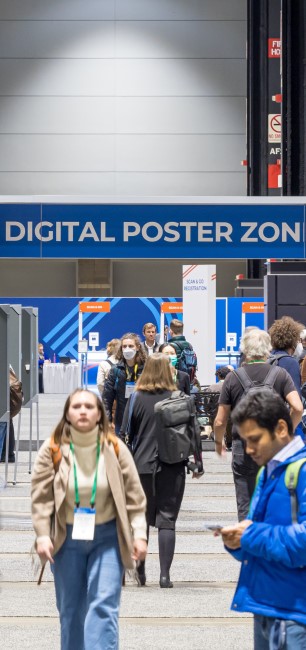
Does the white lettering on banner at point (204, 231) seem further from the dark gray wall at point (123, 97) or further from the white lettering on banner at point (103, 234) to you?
the dark gray wall at point (123, 97)

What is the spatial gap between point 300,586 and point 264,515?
0.25 metres

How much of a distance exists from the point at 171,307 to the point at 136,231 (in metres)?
18.5

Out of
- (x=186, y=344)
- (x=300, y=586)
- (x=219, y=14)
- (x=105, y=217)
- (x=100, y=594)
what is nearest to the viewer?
(x=300, y=586)

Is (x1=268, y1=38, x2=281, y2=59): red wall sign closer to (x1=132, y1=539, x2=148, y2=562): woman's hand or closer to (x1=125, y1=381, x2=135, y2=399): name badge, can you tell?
(x1=125, y1=381, x2=135, y2=399): name badge

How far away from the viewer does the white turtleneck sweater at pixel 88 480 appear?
523cm

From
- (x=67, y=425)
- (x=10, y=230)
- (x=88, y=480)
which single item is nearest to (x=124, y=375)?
(x=10, y=230)

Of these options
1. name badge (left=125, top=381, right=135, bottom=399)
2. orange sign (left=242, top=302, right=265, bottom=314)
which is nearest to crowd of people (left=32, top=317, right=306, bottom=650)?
name badge (left=125, top=381, right=135, bottom=399)

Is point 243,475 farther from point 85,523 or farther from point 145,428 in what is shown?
point 85,523

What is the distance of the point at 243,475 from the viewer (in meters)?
8.64

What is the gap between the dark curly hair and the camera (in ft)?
33.4

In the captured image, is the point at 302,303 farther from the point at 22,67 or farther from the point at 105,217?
the point at 22,67

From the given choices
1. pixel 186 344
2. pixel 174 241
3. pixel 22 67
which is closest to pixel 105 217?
pixel 174 241

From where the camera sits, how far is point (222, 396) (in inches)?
346

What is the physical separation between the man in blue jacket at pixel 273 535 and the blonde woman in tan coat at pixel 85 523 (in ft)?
3.71
